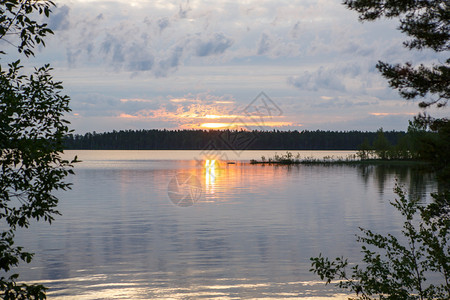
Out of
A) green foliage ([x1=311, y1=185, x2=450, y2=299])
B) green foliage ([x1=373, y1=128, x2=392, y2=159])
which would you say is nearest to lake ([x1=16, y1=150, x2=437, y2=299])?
green foliage ([x1=311, y1=185, x2=450, y2=299])

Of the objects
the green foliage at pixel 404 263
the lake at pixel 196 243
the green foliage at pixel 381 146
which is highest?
the green foliage at pixel 381 146

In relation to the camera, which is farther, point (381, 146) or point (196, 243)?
point (381, 146)

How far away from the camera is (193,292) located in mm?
18656

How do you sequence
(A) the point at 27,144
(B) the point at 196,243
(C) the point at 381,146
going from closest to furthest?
(A) the point at 27,144 < (B) the point at 196,243 < (C) the point at 381,146

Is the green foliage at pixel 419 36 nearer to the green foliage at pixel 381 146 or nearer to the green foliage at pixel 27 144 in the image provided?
the green foliage at pixel 27 144

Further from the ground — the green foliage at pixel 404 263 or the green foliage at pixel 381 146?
the green foliage at pixel 381 146

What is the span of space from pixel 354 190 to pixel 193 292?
1778 inches

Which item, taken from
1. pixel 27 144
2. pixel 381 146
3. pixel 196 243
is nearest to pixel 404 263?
pixel 27 144

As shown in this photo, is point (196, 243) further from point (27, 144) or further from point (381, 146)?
point (381, 146)

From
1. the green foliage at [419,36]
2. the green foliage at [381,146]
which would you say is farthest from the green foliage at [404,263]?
the green foliage at [381,146]

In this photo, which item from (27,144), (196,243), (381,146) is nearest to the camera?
(27,144)

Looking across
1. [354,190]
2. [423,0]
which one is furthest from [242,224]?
[354,190]

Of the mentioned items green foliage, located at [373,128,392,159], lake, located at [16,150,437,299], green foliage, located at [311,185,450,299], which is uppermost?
green foliage, located at [373,128,392,159]

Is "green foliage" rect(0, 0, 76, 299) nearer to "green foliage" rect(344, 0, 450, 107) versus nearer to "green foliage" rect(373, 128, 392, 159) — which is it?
"green foliage" rect(344, 0, 450, 107)
